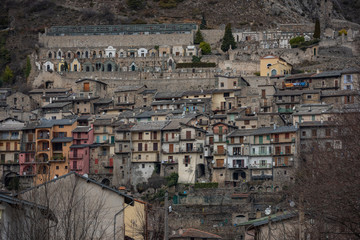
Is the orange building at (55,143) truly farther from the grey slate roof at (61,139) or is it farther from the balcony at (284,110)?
the balcony at (284,110)

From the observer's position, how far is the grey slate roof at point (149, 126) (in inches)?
3871

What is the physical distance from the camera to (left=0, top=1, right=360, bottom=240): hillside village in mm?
90188

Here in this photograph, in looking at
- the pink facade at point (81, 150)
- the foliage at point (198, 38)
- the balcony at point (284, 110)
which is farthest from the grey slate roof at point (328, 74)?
the foliage at point (198, 38)

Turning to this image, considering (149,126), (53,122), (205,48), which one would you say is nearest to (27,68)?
(205,48)

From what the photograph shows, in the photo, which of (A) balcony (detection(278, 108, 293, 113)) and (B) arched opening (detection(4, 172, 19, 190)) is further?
(A) balcony (detection(278, 108, 293, 113))

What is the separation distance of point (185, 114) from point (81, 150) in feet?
43.9

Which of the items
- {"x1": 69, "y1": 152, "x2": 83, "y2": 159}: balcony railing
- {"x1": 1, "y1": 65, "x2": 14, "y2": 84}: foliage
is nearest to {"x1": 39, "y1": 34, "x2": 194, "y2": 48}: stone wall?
{"x1": 1, "y1": 65, "x2": 14, "y2": 84}: foliage

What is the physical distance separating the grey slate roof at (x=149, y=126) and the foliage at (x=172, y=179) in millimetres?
6849

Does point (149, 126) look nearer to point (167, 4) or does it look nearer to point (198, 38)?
point (198, 38)

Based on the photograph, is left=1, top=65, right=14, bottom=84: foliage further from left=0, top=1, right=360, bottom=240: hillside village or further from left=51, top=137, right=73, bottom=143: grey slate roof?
left=51, top=137, right=73, bottom=143: grey slate roof

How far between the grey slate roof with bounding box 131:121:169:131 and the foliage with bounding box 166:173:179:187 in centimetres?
685

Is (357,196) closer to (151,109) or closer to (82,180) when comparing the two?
(82,180)

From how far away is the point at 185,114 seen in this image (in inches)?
4107

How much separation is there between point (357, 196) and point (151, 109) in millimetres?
79014
